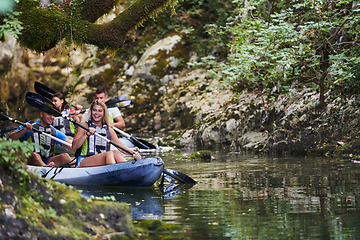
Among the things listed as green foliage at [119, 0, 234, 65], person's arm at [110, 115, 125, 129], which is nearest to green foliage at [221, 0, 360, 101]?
person's arm at [110, 115, 125, 129]

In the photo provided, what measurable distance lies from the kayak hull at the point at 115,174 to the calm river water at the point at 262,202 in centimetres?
19

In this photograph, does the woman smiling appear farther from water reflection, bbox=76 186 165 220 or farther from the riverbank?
the riverbank

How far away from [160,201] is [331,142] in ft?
20.4

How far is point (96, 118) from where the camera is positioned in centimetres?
636

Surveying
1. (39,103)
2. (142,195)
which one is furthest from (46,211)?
(39,103)

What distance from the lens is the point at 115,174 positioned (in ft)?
20.2

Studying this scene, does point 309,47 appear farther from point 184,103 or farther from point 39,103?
point 184,103

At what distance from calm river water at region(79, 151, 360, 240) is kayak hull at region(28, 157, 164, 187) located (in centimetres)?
19

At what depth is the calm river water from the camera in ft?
11.6

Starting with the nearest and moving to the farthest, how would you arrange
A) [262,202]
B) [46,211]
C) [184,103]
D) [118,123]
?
[46,211], [262,202], [118,123], [184,103]

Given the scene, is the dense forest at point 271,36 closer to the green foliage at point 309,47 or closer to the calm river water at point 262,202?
the green foliage at point 309,47

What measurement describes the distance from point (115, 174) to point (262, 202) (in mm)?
2403

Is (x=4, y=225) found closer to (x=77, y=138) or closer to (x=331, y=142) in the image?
(x=77, y=138)

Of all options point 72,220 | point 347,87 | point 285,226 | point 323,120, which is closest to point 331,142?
point 323,120
